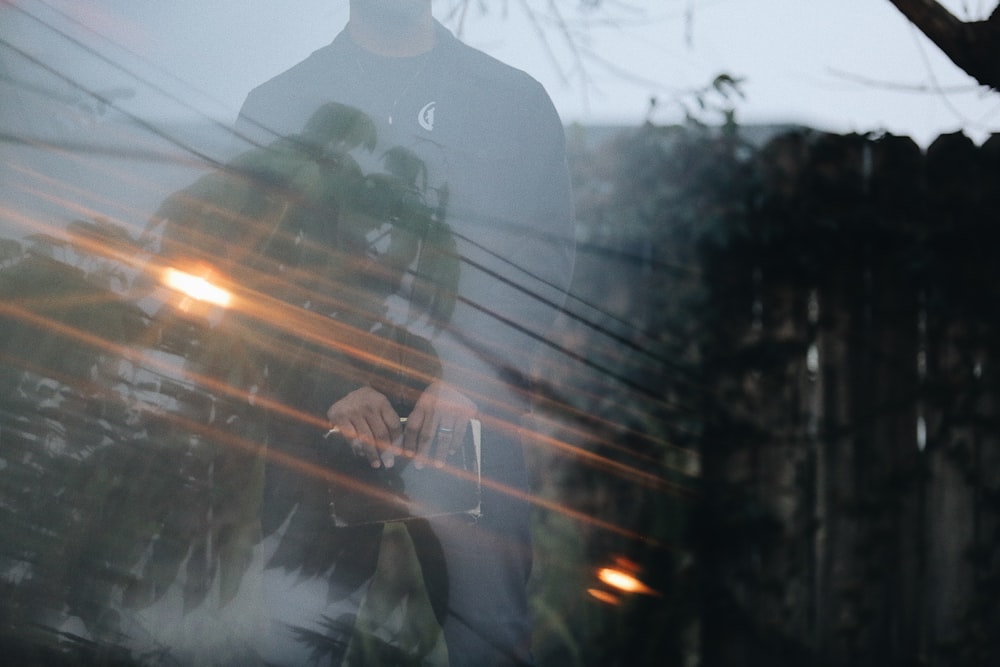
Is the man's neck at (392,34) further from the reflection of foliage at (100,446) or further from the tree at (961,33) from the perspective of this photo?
→ the tree at (961,33)

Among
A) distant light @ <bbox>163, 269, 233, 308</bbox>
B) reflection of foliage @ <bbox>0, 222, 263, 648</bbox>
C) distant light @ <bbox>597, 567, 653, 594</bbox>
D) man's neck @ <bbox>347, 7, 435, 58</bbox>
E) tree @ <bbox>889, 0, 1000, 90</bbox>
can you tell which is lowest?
reflection of foliage @ <bbox>0, 222, 263, 648</bbox>

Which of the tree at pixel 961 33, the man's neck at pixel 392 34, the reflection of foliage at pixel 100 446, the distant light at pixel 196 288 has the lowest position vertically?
the reflection of foliage at pixel 100 446

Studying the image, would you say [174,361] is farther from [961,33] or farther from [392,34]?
[961,33]

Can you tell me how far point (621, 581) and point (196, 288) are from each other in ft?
5.61

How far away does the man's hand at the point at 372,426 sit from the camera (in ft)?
3.95

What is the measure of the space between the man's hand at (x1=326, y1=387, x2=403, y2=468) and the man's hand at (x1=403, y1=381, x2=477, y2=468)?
2 cm

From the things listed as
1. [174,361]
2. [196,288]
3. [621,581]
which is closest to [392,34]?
[196,288]

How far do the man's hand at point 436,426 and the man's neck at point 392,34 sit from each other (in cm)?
57

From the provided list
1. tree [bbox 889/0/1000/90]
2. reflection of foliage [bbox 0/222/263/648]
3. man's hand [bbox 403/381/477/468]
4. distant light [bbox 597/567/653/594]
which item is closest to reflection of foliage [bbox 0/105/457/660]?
reflection of foliage [bbox 0/222/263/648]

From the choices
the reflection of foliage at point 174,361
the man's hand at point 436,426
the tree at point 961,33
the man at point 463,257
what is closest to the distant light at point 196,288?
the reflection of foliage at point 174,361

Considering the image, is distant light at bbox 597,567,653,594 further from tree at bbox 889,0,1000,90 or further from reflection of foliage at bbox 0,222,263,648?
tree at bbox 889,0,1000,90


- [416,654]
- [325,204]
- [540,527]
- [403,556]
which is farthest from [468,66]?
[540,527]

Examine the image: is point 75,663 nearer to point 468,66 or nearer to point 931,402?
point 468,66

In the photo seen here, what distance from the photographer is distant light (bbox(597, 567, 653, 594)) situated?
237 centimetres
